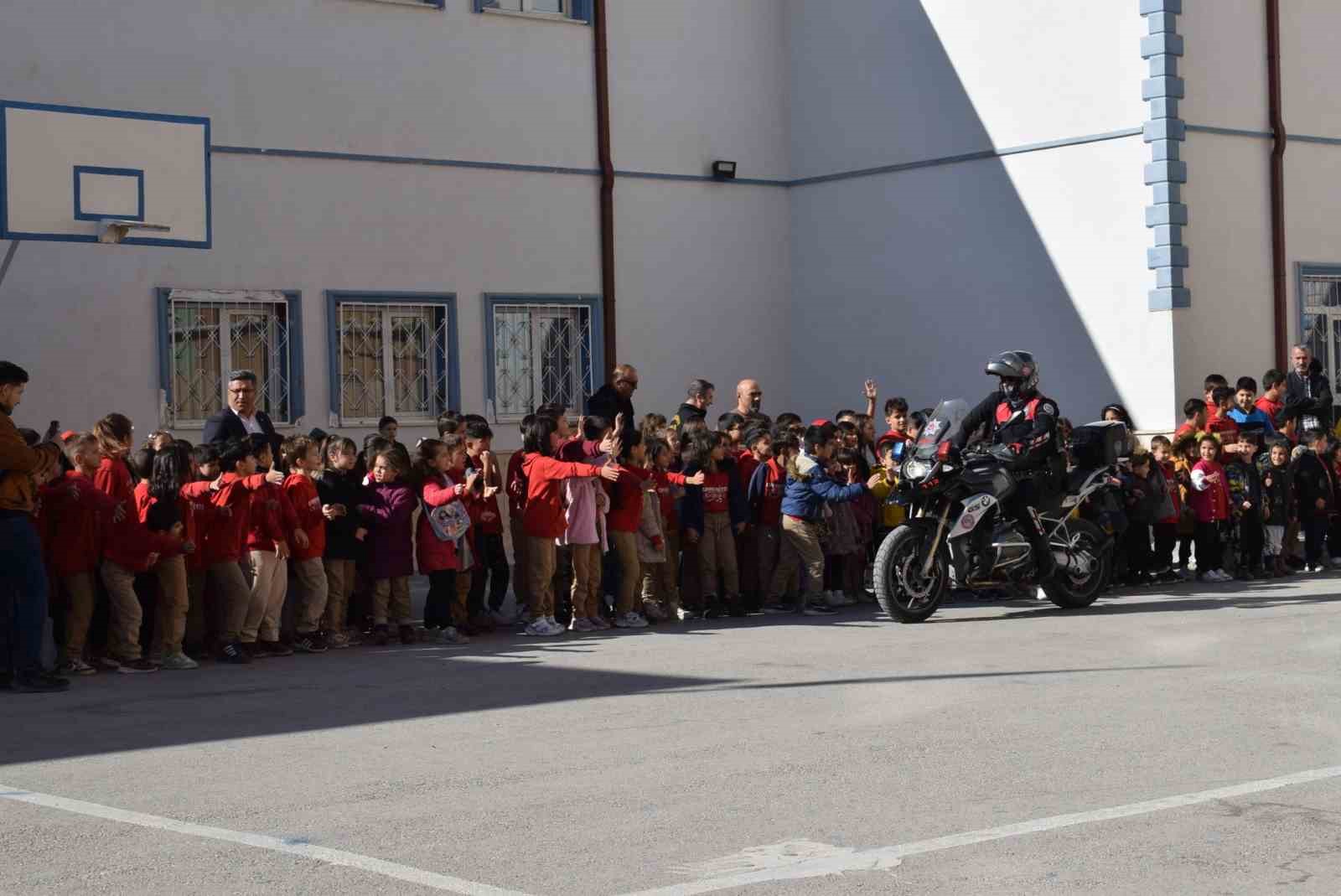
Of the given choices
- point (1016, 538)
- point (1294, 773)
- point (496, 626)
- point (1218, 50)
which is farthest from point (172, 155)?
point (1294, 773)

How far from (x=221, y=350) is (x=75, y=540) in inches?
284

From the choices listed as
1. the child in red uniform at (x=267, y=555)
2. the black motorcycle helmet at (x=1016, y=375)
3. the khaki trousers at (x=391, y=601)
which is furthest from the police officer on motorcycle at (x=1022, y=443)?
the child in red uniform at (x=267, y=555)

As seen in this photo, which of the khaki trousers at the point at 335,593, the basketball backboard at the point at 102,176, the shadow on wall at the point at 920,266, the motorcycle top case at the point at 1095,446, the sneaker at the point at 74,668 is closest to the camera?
the sneaker at the point at 74,668

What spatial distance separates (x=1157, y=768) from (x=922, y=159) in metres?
15.9

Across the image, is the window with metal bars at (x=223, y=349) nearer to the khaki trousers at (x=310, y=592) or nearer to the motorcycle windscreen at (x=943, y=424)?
the khaki trousers at (x=310, y=592)

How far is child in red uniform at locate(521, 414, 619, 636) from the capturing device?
15.0 metres

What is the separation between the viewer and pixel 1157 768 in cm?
841

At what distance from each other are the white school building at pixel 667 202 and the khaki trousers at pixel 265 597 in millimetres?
4866

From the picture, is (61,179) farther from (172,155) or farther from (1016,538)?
(1016,538)

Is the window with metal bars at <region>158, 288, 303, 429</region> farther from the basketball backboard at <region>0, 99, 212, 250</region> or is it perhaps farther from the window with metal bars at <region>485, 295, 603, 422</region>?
the window with metal bars at <region>485, 295, 603, 422</region>

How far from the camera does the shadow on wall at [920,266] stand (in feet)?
74.1

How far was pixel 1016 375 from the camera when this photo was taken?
15836 millimetres

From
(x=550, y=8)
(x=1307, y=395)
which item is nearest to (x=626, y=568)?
(x=1307, y=395)

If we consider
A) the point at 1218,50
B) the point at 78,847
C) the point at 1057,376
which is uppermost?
the point at 1218,50
